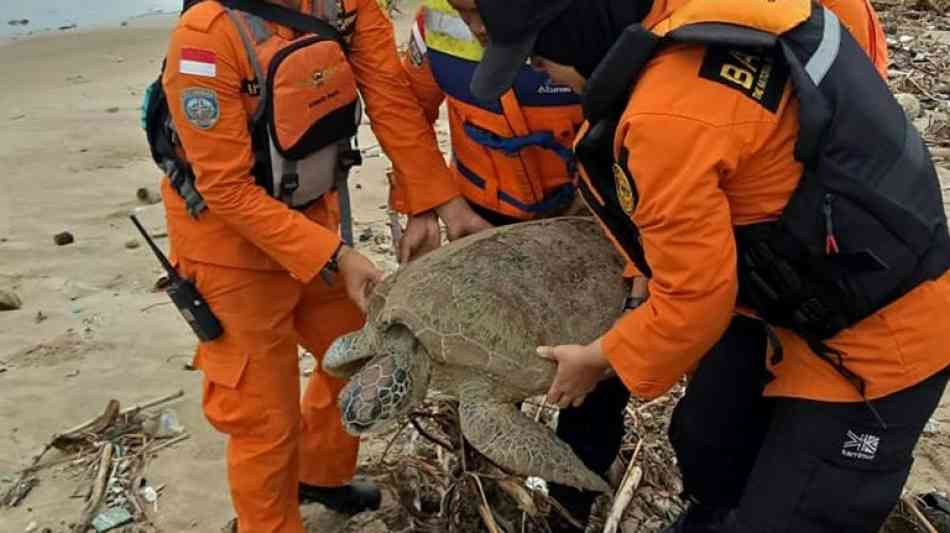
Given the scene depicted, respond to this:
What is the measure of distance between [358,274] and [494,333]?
608 mm

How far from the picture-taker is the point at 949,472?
3.71 m

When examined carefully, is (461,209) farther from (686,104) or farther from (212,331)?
(686,104)

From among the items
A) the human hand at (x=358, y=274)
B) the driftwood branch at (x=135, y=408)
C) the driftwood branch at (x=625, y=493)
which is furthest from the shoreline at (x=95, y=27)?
the driftwood branch at (x=625, y=493)

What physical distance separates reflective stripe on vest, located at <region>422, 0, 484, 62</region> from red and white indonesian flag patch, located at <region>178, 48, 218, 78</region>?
60 cm

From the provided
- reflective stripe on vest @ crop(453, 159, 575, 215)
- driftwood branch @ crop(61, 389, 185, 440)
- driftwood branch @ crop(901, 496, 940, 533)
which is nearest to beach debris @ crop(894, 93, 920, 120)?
driftwood branch @ crop(901, 496, 940, 533)

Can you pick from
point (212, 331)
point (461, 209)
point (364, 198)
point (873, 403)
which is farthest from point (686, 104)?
point (364, 198)

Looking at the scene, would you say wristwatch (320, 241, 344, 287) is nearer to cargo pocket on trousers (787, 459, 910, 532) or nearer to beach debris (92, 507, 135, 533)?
beach debris (92, 507, 135, 533)

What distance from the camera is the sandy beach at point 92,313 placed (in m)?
3.83

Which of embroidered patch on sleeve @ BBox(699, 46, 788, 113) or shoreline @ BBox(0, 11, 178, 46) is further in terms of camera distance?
shoreline @ BBox(0, 11, 178, 46)

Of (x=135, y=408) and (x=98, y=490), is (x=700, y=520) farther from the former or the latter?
(x=135, y=408)

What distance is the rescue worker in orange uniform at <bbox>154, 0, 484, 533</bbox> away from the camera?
2822 millimetres

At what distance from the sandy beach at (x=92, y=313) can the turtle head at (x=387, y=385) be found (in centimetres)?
119

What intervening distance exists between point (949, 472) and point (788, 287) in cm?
203

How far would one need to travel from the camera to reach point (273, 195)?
9.96 ft
